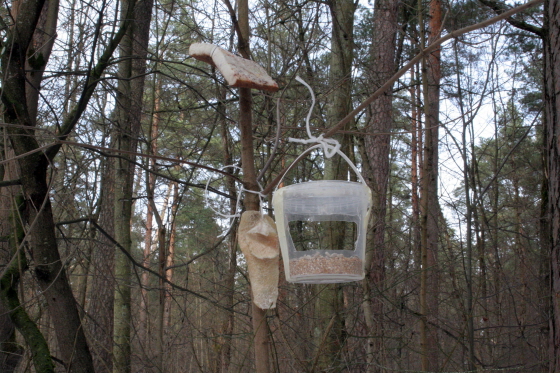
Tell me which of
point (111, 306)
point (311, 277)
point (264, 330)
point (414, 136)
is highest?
point (414, 136)

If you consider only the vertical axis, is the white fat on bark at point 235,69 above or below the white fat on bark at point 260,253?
above

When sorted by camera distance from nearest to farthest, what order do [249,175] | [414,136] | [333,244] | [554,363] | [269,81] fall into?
1. [269,81]
2. [249,175]
3. [554,363]
4. [333,244]
5. [414,136]

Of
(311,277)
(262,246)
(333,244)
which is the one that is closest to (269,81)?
(262,246)

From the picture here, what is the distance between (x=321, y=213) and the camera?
190 cm

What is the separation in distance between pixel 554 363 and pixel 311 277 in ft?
6.86

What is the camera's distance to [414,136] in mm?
11656

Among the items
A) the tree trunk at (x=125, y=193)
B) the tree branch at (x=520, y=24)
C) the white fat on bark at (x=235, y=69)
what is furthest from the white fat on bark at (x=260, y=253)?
the tree trunk at (x=125, y=193)

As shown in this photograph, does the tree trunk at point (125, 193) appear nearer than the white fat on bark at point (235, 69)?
No

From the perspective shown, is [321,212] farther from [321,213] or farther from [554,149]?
[554,149]

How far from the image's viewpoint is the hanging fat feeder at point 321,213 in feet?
5.87

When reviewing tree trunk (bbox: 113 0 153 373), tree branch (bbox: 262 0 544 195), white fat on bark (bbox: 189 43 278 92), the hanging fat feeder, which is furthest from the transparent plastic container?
tree trunk (bbox: 113 0 153 373)

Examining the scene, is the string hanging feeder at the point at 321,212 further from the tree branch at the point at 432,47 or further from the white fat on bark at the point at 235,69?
the white fat on bark at the point at 235,69

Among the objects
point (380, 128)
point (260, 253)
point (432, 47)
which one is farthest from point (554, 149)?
point (380, 128)

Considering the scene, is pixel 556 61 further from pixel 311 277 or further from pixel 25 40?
pixel 25 40
